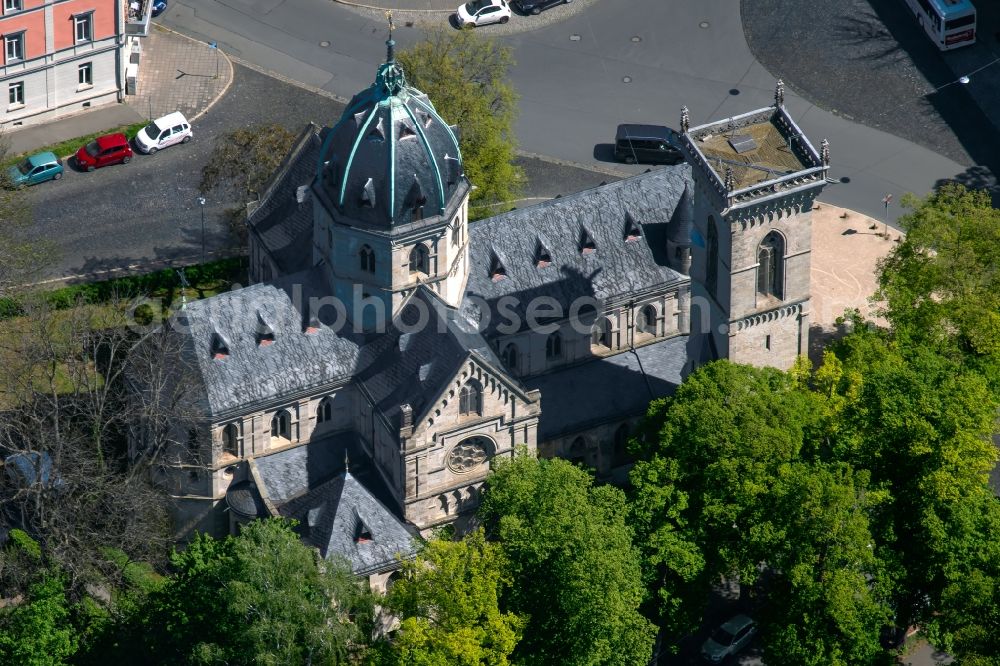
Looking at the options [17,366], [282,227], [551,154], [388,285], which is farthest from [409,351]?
[551,154]

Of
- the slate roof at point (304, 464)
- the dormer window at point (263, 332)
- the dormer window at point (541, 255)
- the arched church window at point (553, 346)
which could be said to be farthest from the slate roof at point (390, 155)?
the slate roof at point (304, 464)

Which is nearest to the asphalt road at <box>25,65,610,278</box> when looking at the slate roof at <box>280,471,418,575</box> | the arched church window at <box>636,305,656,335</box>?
the arched church window at <box>636,305,656,335</box>

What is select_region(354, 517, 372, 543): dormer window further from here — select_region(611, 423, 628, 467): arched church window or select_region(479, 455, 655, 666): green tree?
select_region(611, 423, 628, 467): arched church window

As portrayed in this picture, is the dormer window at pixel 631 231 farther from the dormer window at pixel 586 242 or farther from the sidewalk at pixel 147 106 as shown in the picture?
the sidewalk at pixel 147 106

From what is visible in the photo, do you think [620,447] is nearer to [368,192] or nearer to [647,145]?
[368,192]

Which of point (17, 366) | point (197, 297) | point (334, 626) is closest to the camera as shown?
point (334, 626)

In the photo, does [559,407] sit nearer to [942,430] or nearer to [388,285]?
[388,285]
